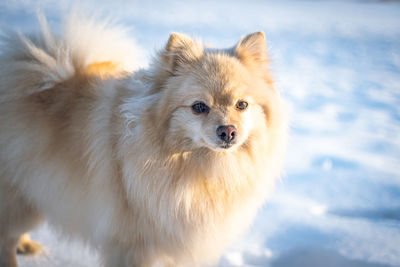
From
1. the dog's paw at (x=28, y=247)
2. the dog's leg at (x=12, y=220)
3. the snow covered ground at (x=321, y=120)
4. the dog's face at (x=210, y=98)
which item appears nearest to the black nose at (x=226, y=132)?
the dog's face at (x=210, y=98)

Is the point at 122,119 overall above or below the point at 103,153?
above

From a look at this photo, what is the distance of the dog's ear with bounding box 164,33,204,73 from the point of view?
2432 millimetres

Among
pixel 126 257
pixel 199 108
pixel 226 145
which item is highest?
pixel 199 108

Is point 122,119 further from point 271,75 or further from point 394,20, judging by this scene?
point 394,20

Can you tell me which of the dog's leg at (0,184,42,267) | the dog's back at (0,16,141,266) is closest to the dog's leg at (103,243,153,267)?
the dog's back at (0,16,141,266)

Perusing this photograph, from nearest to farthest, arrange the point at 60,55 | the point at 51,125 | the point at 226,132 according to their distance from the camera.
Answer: the point at 226,132
the point at 51,125
the point at 60,55

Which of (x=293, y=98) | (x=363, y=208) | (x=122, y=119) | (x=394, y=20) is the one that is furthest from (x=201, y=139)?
(x=394, y=20)

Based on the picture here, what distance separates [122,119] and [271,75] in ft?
3.90

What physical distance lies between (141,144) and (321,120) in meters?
4.15

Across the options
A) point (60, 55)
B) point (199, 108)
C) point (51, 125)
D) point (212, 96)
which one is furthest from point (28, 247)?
point (212, 96)

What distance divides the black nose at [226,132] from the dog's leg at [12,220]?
196cm

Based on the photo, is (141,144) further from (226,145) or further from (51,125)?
(51,125)

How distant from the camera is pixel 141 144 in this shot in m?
2.35

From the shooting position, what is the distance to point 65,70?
2857 mm
